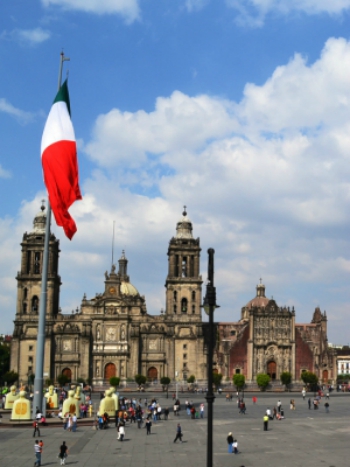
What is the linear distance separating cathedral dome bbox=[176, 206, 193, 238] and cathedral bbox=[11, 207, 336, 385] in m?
0.17

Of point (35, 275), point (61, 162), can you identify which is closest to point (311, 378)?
point (35, 275)

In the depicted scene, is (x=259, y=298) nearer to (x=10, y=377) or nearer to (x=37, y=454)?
(x=10, y=377)

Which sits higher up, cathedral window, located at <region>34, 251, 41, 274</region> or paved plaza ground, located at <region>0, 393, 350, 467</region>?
cathedral window, located at <region>34, 251, 41, 274</region>

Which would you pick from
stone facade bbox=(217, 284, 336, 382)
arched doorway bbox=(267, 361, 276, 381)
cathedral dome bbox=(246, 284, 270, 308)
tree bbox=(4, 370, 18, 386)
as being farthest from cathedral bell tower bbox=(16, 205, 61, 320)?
cathedral dome bbox=(246, 284, 270, 308)

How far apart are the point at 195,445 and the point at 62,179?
15095mm

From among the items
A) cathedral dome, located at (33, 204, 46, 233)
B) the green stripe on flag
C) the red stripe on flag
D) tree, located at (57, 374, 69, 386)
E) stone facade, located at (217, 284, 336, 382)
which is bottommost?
tree, located at (57, 374, 69, 386)

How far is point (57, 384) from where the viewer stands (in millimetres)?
93750

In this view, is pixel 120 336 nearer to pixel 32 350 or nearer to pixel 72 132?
pixel 32 350

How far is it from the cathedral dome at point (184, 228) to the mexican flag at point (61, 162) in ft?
225

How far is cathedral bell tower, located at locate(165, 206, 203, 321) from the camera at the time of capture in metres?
98.4

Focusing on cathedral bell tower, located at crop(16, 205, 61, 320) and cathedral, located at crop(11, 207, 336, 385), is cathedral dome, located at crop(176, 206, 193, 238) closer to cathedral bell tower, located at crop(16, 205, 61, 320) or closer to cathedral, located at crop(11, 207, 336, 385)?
cathedral, located at crop(11, 207, 336, 385)

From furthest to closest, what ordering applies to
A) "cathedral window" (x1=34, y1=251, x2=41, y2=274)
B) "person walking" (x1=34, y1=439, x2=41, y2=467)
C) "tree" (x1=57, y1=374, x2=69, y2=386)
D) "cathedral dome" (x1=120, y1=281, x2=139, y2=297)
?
"cathedral dome" (x1=120, y1=281, x2=139, y2=297) → "cathedral window" (x1=34, y1=251, x2=41, y2=274) → "tree" (x1=57, y1=374, x2=69, y2=386) → "person walking" (x1=34, y1=439, x2=41, y2=467)

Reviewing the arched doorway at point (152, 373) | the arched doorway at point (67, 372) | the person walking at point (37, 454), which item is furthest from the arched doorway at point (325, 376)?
the person walking at point (37, 454)

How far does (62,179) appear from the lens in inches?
1237
